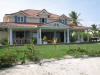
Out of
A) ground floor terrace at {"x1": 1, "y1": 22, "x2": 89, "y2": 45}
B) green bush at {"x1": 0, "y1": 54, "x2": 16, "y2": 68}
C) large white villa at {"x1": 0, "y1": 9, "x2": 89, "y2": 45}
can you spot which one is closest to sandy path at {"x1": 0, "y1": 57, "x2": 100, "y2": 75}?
green bush at {"x1": 0, "y1": 54, "x2": 16, "y2": 68}

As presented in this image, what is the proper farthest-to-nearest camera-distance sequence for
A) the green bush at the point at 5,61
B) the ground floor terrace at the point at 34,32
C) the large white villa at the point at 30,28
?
the large white villa at the point at 30,28 < the ground floor terrace at the point at 34,32 < the green bush at the point at 5,61

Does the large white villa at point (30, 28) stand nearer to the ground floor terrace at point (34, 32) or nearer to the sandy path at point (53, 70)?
the ground floor terrace at point (34, 32)

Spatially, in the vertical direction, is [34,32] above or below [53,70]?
above

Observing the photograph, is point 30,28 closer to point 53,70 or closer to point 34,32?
point 34,32

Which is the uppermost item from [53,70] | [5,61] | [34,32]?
[34,32]

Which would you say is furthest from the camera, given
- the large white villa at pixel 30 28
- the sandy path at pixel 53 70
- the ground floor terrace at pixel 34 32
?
the large white villa at pixel 30 28

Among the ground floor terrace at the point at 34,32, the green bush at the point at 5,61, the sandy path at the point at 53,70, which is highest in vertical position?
the ground floor terrace at the point at 34,32

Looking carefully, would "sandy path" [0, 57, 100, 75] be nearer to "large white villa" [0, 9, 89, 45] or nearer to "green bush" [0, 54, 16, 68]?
"green bush" [0, 54, 16, 68]

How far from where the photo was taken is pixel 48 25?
835 inches

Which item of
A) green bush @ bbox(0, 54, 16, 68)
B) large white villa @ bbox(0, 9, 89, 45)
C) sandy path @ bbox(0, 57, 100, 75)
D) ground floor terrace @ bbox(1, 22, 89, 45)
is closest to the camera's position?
sandy path @ bbox(0, 57, 100, 75)

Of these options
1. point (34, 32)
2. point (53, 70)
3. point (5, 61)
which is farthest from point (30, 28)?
point (53, 70)

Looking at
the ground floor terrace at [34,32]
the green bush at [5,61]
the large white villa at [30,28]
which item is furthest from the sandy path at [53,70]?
the large white villa at [30,28]

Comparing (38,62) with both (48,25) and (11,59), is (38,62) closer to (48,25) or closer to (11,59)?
(11,59)

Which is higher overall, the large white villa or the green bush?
the large white villa
